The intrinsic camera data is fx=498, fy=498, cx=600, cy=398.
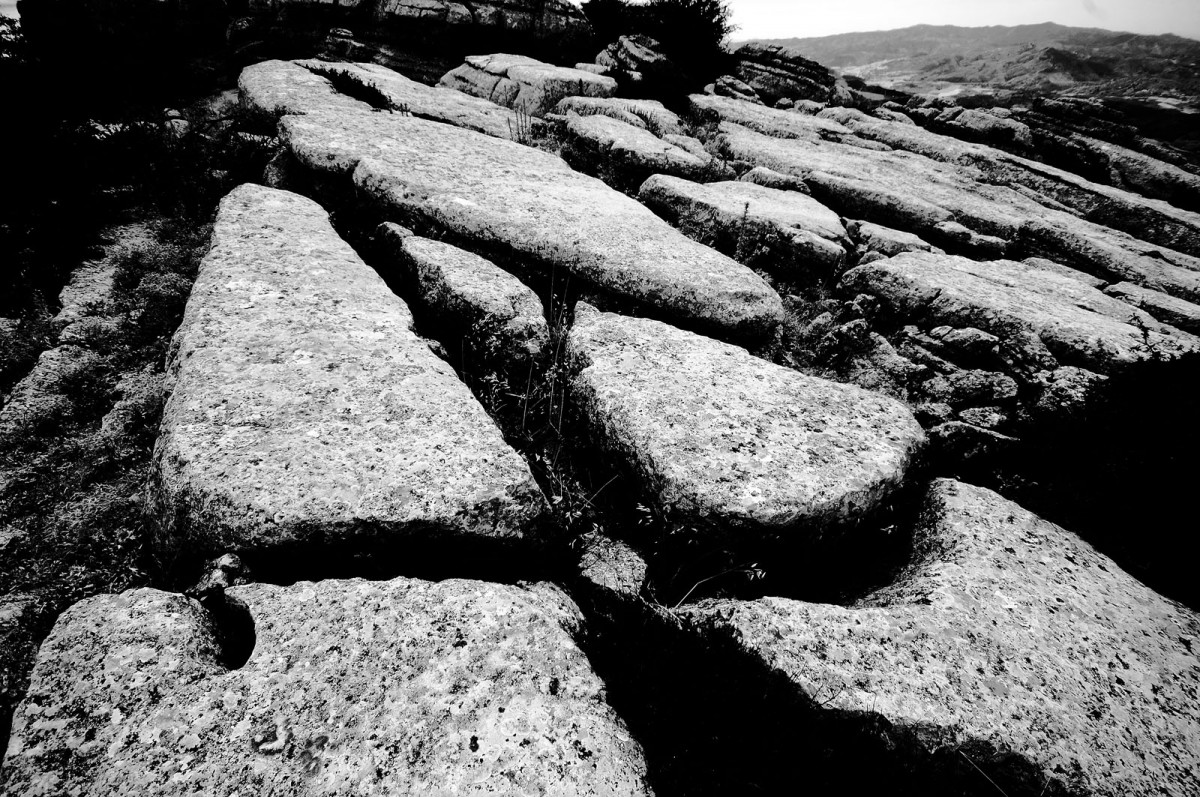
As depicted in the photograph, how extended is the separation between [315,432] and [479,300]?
1.55m

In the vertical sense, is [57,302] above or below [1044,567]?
below

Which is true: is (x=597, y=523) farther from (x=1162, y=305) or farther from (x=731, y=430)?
(x=1162, y=305)

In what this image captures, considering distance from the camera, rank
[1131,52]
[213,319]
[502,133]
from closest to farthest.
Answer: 1. [213,319]
2. [502,133]
3. [1131,52]

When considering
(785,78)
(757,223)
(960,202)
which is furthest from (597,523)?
(785,78)

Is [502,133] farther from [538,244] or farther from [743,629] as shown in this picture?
[743,629]

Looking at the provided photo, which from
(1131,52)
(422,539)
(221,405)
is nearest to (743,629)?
(422,539)

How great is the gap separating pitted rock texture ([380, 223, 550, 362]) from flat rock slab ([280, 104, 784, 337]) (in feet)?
1.32

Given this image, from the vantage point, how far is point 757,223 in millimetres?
5270

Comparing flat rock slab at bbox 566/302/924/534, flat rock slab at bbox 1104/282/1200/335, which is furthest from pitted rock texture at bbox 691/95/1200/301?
flat rock slab at bbox 566/302/924/534

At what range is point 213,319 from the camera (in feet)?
10.3

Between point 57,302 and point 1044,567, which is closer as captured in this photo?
point 1044,567

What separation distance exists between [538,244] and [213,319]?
2.41m

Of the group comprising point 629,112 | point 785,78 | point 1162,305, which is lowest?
point 1162,305

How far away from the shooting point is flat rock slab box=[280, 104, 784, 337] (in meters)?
4.16
